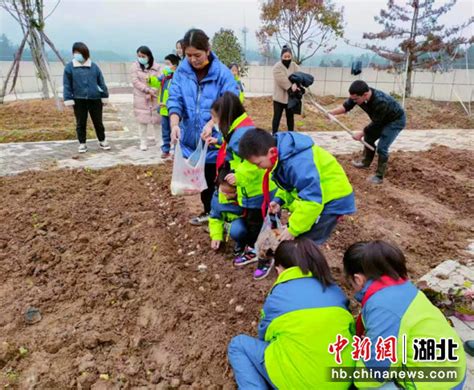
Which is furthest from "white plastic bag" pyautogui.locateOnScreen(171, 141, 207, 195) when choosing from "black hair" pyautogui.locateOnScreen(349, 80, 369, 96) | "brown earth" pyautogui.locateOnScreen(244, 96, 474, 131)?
"brown earth" pyautogui.locateOnScreen(244, 96, 474, 131)

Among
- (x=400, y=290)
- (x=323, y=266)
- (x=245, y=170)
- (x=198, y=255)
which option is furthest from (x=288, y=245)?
(x=198, y=255)

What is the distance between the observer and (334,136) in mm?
8336

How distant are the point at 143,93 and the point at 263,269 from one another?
4.34m

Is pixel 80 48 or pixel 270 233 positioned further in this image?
pixel 80 48

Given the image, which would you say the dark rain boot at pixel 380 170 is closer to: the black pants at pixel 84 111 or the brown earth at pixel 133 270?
the brown earth at pixel 133 270

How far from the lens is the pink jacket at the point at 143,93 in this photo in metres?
6.26

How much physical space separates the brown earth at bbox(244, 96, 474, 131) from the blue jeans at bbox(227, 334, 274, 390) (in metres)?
7.37

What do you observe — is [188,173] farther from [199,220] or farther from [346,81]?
[346,81]

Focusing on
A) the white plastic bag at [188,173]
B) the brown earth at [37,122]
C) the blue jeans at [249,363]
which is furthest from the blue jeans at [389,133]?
the brown earth at [37,122]

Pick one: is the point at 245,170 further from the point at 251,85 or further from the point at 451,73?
Result: the point at 251,85

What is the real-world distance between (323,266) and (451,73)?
14174 millimetres

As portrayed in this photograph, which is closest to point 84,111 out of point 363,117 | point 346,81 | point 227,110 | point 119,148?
point 119,148

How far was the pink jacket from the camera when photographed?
626cm

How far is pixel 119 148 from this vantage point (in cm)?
682
